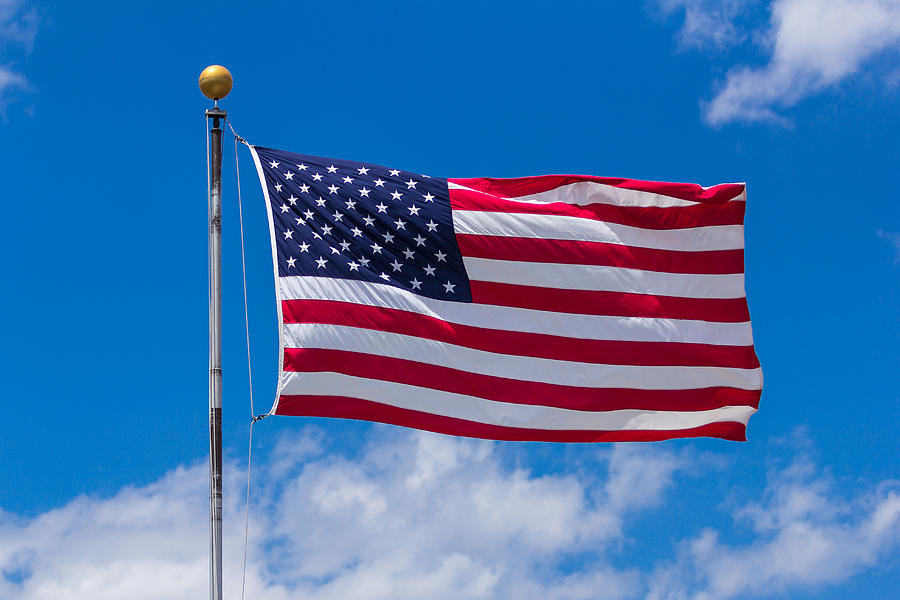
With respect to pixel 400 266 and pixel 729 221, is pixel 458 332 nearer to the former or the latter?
pixel 400 266

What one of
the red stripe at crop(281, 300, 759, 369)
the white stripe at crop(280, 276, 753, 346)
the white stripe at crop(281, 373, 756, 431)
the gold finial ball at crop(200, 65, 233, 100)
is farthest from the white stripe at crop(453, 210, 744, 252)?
the gold finial ball at crop(200, 65, 233, 100)

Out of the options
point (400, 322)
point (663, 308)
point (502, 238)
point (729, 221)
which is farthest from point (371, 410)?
point (729, 221)

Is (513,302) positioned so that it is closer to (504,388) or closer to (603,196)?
(504,388)

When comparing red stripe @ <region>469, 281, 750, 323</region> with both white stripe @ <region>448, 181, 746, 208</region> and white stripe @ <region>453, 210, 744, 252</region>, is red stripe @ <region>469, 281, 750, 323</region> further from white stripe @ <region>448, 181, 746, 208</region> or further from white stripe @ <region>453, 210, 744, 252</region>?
white stripe @ <region>448, 181, 746, 208</region>

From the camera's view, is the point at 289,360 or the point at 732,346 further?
the point at 732,346

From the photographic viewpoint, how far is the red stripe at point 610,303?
22.8m

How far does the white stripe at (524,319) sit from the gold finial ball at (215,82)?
3150 millimetres

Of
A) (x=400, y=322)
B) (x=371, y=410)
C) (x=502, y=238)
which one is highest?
(x=502, y=238)

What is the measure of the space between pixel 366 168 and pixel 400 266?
6.20 feet

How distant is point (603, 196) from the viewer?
2358 centimetres

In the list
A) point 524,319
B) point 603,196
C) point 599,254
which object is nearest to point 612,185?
point 603,196

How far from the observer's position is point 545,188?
77.4 ft

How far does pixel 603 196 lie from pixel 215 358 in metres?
7.93

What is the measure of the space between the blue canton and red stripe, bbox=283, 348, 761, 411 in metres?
1.36
